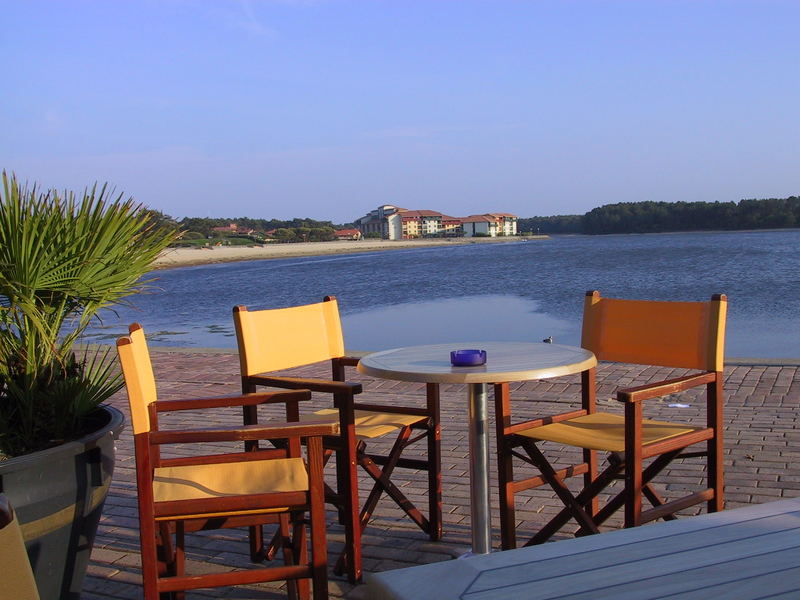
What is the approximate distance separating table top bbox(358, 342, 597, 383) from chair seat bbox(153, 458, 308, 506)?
1.31ft

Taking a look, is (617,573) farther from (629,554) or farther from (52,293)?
(52,293)

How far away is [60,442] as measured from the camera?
2.42 m

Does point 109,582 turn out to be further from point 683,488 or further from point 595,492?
point 683,488

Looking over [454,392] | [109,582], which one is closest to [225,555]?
[109,582]

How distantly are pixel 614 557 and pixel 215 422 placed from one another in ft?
13.7

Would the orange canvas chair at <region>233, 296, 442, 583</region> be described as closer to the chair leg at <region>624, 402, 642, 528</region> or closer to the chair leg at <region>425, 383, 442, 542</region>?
the chair leg at <region>425, 383, 442, 542</region>

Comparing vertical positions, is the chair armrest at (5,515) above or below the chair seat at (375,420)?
above

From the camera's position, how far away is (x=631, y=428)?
7.93ft

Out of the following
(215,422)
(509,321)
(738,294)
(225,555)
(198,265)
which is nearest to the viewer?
(225,555)

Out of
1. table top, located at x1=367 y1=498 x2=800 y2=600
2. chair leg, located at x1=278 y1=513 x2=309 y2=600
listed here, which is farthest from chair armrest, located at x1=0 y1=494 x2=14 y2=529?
chair leg, located at x1=278 y1=513 x2=309 y2=600

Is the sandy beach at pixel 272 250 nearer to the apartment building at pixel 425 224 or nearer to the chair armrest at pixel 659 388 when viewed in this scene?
the apartment building at pixel 425 224

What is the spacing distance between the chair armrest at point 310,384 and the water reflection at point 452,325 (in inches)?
279

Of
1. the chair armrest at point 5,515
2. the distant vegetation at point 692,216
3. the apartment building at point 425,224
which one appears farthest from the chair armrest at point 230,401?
the apartment building at point 425,224

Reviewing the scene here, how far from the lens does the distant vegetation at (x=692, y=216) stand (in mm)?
66312
